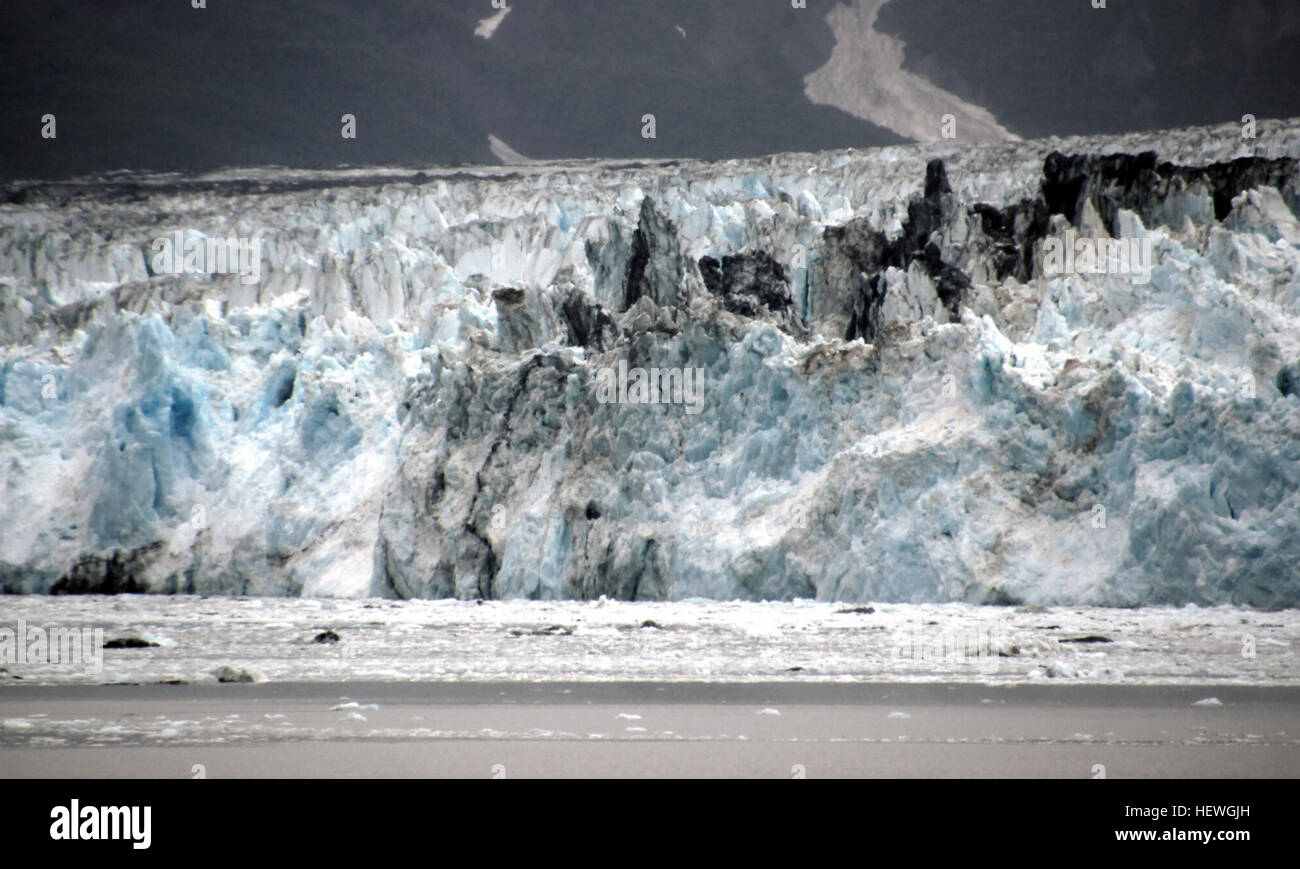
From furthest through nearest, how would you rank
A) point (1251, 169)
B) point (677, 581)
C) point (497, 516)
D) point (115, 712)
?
point (1251, 169), point (497, 516), point (677, 581), point (115, 712)

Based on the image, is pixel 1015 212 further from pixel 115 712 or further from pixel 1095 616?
pixel 115 712

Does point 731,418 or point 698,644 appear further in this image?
point 731,418

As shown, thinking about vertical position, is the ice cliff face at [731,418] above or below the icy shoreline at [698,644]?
above

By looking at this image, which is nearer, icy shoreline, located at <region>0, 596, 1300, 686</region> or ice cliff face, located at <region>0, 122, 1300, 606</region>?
icy shoreline, located at <region>0, 596, 1300, 686</region>

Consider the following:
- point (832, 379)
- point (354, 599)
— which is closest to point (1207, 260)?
point (832, 379)

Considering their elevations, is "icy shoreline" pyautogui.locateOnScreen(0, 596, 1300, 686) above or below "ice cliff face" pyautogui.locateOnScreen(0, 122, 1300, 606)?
below

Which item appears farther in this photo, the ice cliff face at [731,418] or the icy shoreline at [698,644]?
the ice cliff face at [731,418]

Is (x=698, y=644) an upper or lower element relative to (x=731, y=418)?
lower

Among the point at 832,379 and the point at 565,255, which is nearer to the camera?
the point at 832,379
